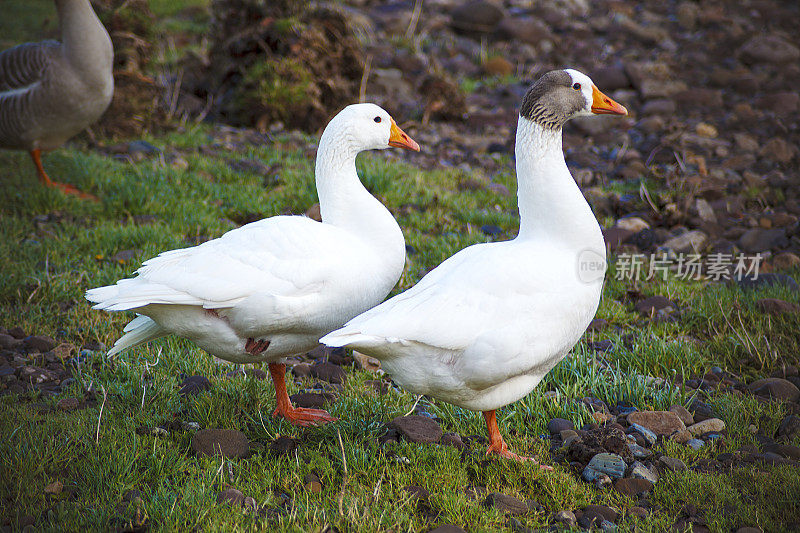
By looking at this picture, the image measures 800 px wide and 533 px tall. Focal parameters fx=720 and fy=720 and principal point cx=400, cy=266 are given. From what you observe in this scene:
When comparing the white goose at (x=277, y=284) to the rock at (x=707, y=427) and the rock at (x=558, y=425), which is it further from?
the rock at (x=707, y=427)

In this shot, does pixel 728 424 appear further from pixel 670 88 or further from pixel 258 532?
pixel 670 88

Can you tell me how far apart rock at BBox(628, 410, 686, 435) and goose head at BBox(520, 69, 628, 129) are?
183 cm

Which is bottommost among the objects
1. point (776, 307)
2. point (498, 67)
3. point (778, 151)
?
point (776, 307)

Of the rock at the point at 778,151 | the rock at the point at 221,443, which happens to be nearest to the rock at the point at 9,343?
the rock at the point at 221,443

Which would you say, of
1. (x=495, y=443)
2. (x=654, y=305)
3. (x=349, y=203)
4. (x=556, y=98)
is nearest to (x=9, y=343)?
(x=349, y=203)

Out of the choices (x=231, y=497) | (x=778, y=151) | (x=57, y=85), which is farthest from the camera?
(x=778, y=151)

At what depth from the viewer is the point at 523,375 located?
153 inches

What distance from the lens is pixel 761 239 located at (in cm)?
702

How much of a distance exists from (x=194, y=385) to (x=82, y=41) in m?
4.75

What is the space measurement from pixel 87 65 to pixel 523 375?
19.8 feet

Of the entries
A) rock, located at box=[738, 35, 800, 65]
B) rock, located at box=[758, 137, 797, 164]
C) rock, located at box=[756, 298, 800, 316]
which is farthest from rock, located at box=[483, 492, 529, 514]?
rock, located at box=[738, 35, 800, 65]

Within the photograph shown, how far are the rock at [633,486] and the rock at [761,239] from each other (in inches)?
154

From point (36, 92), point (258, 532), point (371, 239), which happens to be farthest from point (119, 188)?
point (258, 532)

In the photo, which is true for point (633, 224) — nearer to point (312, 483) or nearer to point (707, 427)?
point (707, 427)
